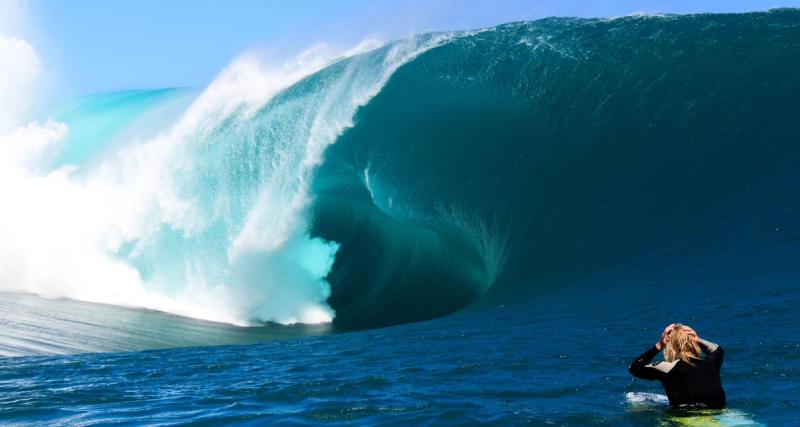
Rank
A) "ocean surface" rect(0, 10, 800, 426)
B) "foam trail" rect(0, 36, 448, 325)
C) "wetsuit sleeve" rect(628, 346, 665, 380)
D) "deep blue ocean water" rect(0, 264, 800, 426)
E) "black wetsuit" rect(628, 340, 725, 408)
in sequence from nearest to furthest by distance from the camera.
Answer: "black wetsuit" rect(628, 340, 725, 408) → "wetsuit sleeve" rect(628, 346, 665, 380) → "deep blue ocean water" rect(0, 264, 800, 426) → "ocean surface" rect(0, 10, 800, 426) → "foam trail" rect(0, 36, 448, 325)

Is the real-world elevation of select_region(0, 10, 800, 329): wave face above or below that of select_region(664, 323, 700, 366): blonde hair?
above

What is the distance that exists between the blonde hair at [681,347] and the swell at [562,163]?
4.13 m

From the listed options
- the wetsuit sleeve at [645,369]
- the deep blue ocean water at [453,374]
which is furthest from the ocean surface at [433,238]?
the wetsuit sleeve at [645,369]

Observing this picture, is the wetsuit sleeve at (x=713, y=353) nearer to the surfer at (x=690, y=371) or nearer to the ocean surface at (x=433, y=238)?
the surfer at (x=690, y=371)

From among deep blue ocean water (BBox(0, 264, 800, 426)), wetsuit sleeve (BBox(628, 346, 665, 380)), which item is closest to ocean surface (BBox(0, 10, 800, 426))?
deep blue ocean water (BBox(0, 264, 800, 426))

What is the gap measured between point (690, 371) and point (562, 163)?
7.75 metres

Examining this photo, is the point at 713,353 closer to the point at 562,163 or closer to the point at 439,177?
the point at 562,163

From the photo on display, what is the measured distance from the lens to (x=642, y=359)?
4.93 metres

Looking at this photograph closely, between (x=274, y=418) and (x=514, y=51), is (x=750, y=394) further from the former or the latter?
(x=514, y=51)

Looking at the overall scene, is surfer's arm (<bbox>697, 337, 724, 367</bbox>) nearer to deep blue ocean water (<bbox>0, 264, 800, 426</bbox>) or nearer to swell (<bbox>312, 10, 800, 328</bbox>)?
deep blue ocean water (<bbox>0, 264, 800, 426</bbox>)

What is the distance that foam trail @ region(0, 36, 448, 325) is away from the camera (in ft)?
46.9

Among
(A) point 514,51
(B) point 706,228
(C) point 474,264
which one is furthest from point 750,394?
(A) point 514,51

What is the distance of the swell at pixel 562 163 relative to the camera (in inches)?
400

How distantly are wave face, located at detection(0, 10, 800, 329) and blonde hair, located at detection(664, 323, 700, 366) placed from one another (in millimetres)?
4715
